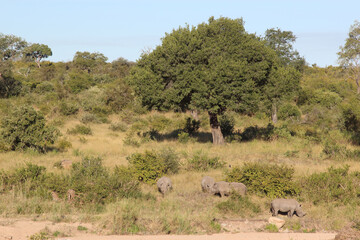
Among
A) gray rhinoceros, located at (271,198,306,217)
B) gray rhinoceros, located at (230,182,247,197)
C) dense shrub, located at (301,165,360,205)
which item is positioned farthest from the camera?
gray rhinoceros, located at (230,182,247,197)

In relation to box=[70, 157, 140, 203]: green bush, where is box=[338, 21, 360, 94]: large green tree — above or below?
above

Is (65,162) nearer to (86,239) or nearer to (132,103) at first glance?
(86,239)

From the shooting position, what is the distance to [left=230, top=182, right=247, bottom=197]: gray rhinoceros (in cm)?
1094

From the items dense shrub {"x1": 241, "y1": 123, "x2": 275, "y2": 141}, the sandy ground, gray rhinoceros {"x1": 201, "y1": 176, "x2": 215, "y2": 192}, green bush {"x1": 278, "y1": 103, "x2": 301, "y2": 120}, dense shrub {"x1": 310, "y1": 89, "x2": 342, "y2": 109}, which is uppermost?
dense shrub {"x1": 310, "y1": 89, "x2": 342, "y2": 109}

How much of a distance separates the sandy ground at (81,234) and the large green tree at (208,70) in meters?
10.9

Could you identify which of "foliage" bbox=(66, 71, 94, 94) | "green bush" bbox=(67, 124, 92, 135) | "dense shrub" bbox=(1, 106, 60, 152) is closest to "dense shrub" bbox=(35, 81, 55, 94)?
"foliage" bbox=(66, 71, 94, 94)

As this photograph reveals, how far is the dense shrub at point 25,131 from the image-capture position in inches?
667

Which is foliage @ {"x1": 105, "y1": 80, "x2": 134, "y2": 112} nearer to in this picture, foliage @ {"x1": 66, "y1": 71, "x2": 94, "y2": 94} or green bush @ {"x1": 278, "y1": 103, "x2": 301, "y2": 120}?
foliage @ {"x1": 66, "y1": 71, "x2": 94, "y2": 94}

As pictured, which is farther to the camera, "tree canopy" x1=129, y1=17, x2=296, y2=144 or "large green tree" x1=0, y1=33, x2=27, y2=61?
"large green tree" x1=0, y1=33, x2=27, y2=61

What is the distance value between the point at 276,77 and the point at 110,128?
12.5 m

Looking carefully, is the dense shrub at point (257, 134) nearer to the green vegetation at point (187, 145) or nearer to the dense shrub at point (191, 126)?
the green vegetation at point (187, 145)

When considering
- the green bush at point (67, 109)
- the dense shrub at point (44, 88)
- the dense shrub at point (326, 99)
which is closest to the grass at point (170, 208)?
the green bush at point (67, 109)

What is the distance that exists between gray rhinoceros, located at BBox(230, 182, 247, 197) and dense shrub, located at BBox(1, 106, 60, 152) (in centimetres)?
973

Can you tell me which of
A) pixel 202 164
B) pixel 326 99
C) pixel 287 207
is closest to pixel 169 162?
pixel 202 164
